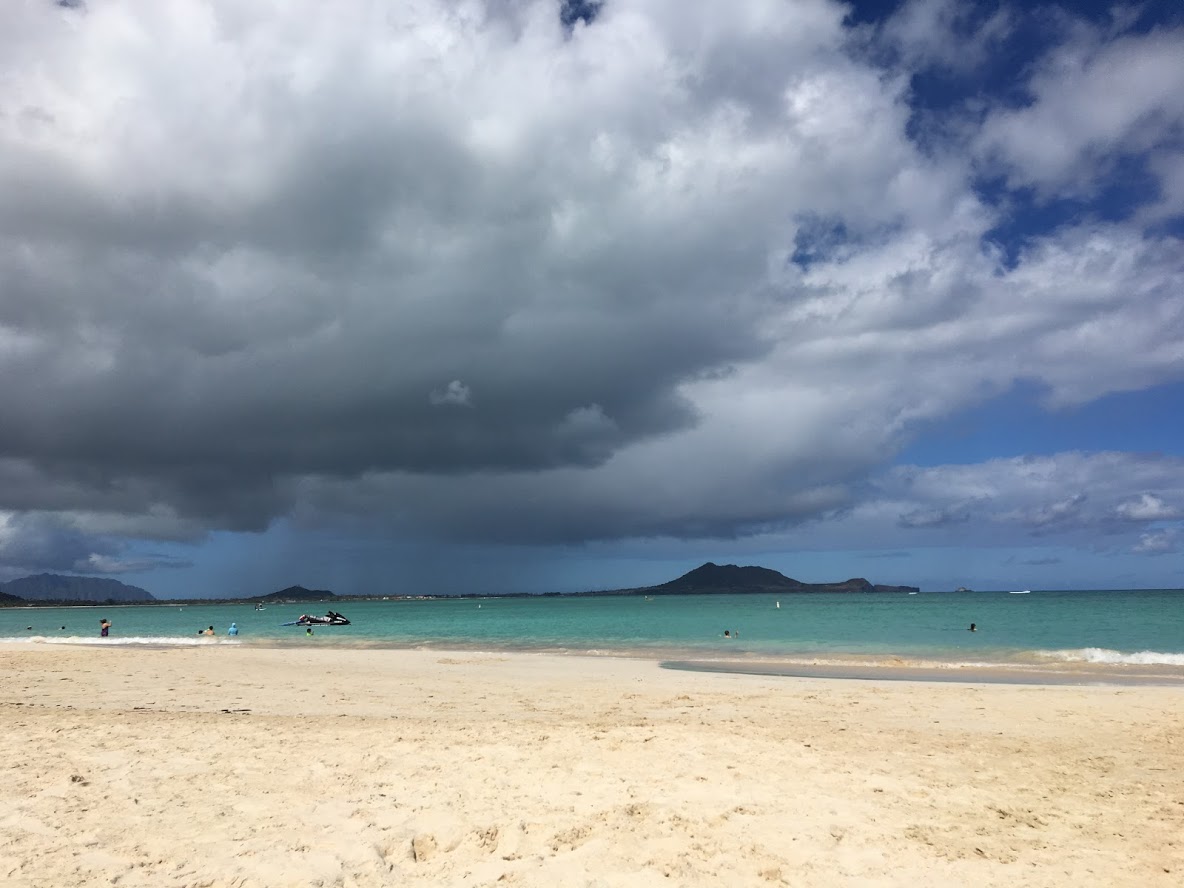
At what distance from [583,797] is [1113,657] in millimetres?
35240

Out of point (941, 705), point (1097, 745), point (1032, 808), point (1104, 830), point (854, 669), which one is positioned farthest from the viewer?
point (854, 669)

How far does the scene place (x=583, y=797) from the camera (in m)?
8.81

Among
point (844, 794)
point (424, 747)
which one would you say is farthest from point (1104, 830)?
point (424, 747)

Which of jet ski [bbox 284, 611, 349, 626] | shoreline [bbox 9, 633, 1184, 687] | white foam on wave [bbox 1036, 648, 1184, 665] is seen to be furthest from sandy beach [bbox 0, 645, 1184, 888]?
jet ski [bbox 284, 611, 349, 626]

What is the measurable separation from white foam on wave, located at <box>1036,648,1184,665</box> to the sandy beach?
19.5 meters

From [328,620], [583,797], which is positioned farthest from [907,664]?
[328,620]

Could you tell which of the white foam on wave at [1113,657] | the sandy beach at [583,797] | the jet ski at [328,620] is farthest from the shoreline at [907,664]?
the jet ski at [328,620]

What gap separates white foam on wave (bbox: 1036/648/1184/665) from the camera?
3306 centimetres

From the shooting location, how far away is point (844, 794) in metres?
9.15

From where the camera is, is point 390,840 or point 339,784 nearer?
point 390,840

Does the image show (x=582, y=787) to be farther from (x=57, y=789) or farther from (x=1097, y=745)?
(x=1097, y=745)

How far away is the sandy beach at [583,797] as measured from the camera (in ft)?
22.7

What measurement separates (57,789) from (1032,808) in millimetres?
11344

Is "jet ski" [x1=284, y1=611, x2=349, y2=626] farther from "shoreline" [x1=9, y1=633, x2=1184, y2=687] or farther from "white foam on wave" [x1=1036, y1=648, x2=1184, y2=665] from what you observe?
"white foam on wave" [x1=1036, y1=648, x2=1184, y2=665]
